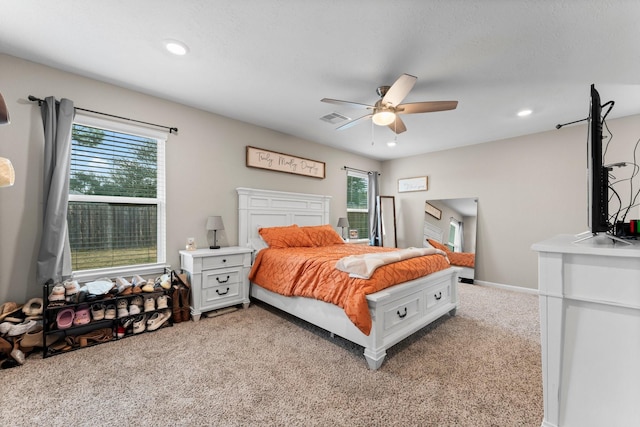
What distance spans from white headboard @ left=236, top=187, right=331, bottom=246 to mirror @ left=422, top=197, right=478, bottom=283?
2.12 m

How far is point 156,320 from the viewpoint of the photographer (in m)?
2.76

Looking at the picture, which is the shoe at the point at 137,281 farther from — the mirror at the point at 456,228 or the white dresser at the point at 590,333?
the mirror at the point at 456,228

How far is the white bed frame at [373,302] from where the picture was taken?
7.00 ft

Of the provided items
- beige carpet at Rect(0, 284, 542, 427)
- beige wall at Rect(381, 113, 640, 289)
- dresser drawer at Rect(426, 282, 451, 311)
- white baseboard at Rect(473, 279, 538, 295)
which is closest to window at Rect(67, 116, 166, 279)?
beige carpet at Rect(0, 284, 542, 427)

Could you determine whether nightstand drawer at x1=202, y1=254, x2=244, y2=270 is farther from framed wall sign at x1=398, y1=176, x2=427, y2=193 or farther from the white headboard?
framed wall sign at x1=398, y1=176, x2=427, y2=193

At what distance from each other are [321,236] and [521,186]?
11.0 feet

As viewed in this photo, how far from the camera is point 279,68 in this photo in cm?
251

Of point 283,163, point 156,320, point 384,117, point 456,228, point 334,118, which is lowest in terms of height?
point 156,320

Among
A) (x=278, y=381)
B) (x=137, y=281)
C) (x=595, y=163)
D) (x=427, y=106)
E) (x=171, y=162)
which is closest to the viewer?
(x=595, y=163)

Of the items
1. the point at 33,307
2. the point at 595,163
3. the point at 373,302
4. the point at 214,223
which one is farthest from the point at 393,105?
the point at 33,307

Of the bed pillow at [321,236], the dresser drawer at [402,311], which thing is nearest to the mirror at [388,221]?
the bed pillow at [321,236]

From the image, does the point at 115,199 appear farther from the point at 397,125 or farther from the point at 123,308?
the point at 397,125

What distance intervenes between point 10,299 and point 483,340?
169 inches

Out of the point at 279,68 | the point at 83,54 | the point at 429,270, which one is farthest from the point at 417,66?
the point at 83,54
